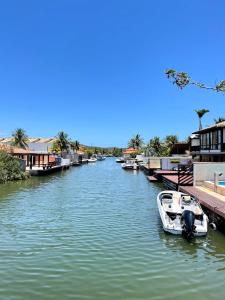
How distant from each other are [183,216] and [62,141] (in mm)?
113492

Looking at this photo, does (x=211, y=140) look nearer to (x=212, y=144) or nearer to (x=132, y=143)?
(x=212, y=144)

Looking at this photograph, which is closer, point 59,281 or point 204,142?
point 59,281

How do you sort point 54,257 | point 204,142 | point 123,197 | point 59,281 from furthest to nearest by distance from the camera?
point 204,142 < point 123,197 < point 54,257 < point 59,281

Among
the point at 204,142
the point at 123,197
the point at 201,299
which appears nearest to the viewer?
the point at 201,299

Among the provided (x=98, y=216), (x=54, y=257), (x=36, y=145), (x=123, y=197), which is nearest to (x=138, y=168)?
(x=36, y=145)

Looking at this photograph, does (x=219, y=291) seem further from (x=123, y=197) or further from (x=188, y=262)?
(x=123, y=197)

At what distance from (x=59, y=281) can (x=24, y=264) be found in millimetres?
2184

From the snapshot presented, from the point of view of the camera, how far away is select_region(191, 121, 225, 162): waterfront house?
47219 millimetres

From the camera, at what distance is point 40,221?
838 inches

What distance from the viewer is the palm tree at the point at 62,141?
422 ft

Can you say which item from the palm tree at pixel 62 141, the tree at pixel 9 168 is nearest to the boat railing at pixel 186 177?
the tree at pixel 9 168

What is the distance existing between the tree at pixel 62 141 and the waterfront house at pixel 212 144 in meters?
74.5

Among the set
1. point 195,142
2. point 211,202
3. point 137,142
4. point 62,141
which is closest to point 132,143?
point 137,142

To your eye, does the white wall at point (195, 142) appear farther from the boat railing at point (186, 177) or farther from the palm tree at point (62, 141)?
the palm tree at point (62, 141)
